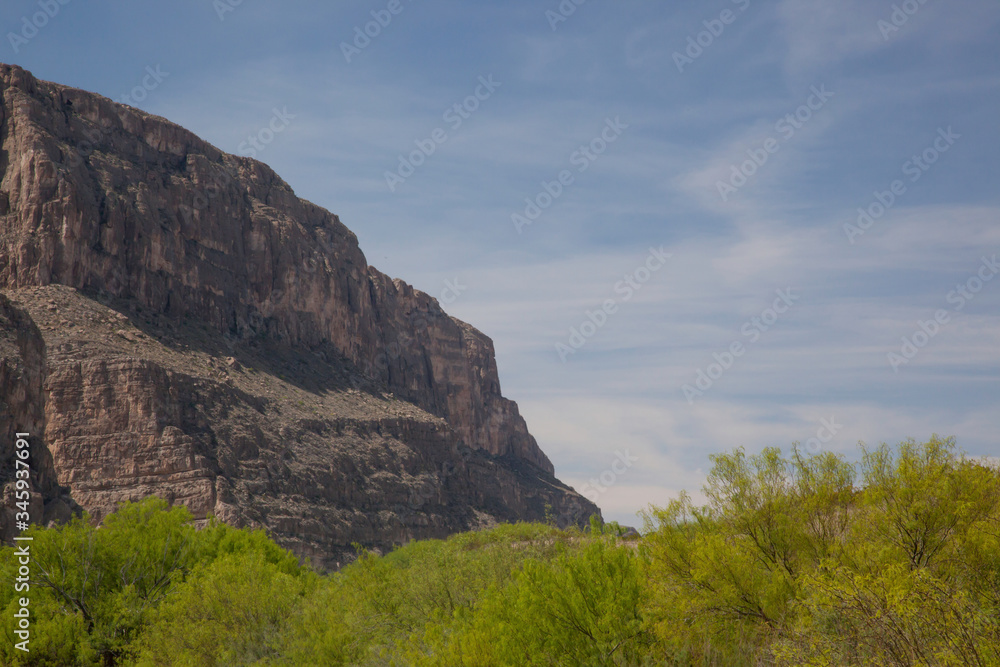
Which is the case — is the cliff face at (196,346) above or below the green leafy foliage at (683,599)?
above

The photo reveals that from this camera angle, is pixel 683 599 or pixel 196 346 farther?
pixel 196 346

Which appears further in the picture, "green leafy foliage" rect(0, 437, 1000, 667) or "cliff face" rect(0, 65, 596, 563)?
"cliff face" rect(0, 65, 596, 563)

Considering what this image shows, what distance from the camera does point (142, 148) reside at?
99000 millimetres

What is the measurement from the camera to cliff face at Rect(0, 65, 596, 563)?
69.4m

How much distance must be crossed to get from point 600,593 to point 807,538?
4.20 meters

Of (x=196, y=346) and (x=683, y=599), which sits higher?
(x=196, y=346)

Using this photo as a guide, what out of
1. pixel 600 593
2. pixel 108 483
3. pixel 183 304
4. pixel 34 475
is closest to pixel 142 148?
pixel 183 304

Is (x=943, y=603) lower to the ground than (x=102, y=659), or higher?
higher

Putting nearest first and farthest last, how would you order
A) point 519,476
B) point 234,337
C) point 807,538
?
point 807,538 → point 234,337 → point 519,476

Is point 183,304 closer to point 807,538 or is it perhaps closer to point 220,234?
point 220,234

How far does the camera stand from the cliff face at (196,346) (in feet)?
228

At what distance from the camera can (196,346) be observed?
8831cm

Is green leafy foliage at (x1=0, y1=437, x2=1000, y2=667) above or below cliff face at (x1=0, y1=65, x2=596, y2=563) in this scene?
below

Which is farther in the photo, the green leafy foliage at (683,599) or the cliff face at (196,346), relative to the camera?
the cliff face at (196,346)
